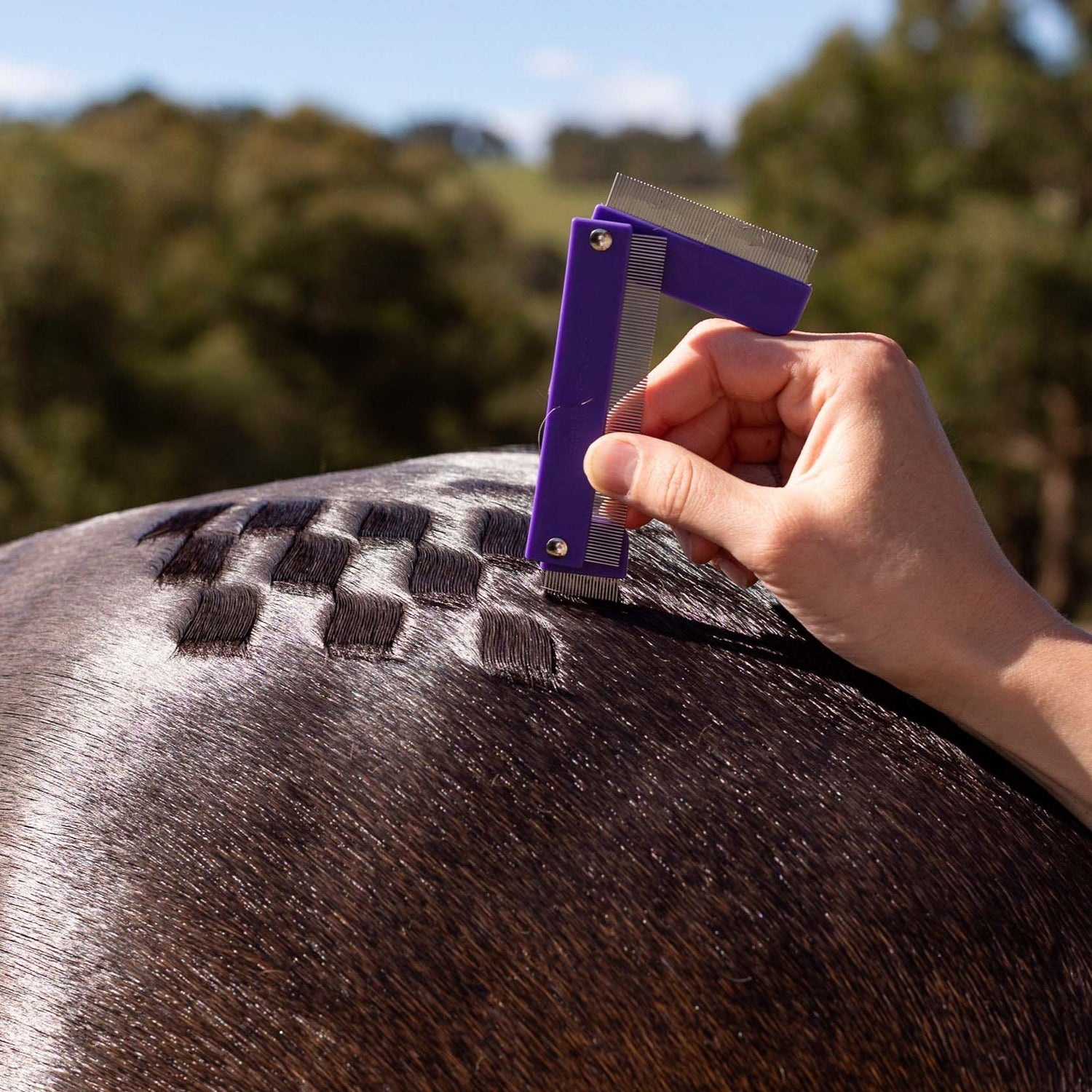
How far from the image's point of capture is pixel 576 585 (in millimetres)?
1056

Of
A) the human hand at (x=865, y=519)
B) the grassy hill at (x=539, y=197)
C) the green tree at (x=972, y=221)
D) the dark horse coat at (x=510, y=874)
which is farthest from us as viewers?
the grassy hill at (x=539, y=197)

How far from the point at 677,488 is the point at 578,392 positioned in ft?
0.43

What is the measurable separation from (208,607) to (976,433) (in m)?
13.3

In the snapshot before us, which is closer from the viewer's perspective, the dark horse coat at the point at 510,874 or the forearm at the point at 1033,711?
the dark horse coat at the point at 510,874

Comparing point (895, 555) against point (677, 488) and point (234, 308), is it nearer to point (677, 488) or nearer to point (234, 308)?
point (677, 488)

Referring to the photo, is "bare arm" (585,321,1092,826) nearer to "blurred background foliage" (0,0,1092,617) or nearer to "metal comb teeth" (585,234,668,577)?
"metal comb teeth" (585,234,668,577)

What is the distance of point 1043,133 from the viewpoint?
1313cm

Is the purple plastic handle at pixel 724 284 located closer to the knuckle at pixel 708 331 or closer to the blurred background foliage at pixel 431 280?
the knuckle at pixel 708 331

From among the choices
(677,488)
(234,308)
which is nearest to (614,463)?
(677,488)

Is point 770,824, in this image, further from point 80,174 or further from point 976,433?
point 80,174

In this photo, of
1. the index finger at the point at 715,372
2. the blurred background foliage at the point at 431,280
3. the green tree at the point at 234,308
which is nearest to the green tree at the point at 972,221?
the blurred background foliage at the point at 431,280

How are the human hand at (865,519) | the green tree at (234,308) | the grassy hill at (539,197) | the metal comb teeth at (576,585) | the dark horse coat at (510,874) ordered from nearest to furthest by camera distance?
the dark horse coat at (510,874)
the human hand at (865,519)
the metal comb teeth at (576,585)
the green tree at (234,308)
the grassy hill at (539,197)

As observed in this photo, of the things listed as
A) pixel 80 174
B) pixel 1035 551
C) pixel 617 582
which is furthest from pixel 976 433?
pixel 617 582

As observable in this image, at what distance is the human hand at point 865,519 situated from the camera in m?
0.95
